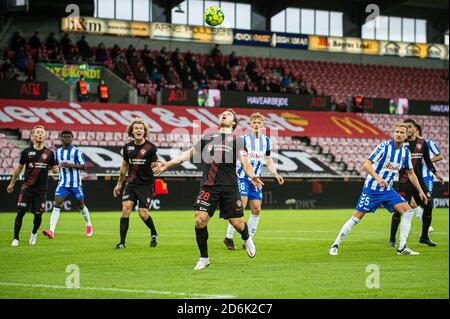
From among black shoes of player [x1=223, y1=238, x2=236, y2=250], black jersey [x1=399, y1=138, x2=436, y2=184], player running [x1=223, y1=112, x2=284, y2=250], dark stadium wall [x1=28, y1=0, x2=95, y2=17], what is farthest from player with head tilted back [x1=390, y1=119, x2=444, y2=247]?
dark stadium wall [x1=28, y1=0, x2=95, y2=17]

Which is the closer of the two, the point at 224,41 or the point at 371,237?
the point at 371,237

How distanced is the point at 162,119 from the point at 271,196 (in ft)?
27.2

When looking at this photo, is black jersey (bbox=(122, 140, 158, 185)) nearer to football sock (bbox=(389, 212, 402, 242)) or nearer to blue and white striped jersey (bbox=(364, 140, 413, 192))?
blue and white striped jersey (bbox=(364, 140, 413, 192))

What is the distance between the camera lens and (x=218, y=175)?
42.3ft

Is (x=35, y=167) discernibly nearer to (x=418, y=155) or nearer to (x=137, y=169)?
(x=137, y=169)

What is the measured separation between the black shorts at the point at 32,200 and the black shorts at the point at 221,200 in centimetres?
576

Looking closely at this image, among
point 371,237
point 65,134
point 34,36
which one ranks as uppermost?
point 34,36

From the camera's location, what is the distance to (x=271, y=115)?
152ft

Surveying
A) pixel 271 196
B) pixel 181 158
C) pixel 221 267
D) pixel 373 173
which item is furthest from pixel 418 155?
pixel 271 196

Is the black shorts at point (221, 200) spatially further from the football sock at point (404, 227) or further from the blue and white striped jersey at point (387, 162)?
the football sock at point (404, 227)

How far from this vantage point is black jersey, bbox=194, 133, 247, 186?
12750 millimetres


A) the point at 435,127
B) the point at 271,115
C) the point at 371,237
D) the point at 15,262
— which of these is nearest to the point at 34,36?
the point at 271,115

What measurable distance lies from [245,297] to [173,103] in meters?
34.8
